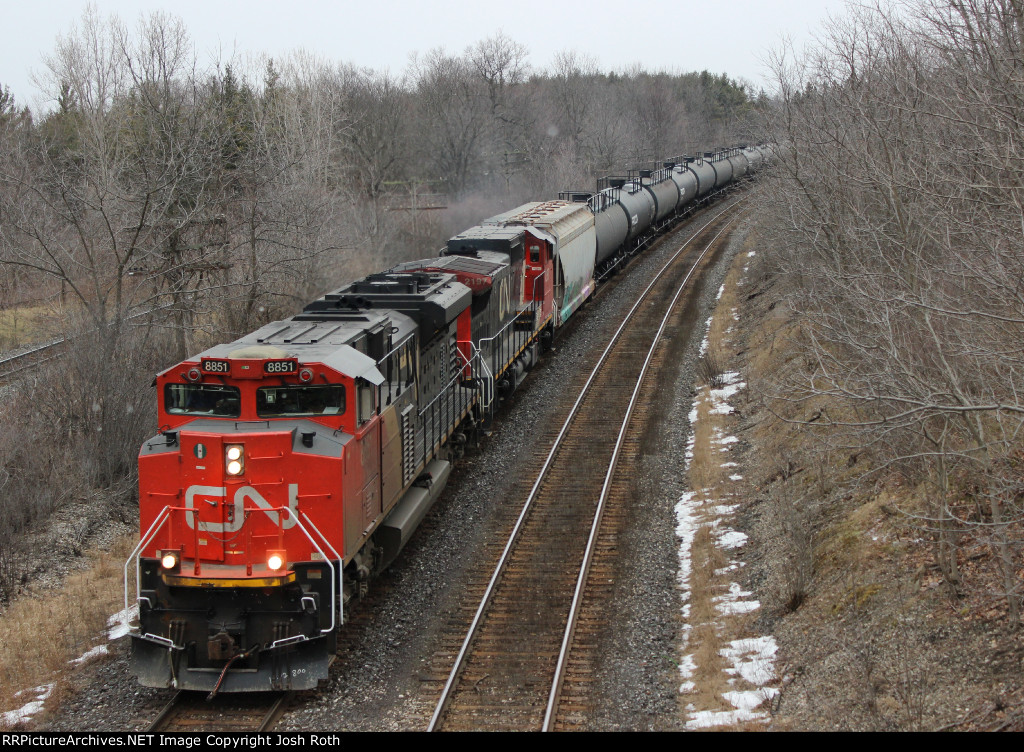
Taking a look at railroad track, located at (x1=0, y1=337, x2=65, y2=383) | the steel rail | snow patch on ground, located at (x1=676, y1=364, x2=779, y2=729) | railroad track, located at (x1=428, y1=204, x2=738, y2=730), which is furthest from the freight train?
railroad track, located at (x1=0, y1=337, x2=65, y2=383)

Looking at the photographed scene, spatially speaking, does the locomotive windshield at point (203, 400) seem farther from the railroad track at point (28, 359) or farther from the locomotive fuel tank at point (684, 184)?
the locomotive fuel tank at point (684, 184)

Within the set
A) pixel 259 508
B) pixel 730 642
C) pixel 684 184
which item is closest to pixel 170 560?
pixel 259 508

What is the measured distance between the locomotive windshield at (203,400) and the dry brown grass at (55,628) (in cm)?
343

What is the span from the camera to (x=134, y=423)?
742 inches

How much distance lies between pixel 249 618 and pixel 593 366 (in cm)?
1632

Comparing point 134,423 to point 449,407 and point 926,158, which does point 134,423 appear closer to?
point 449,407

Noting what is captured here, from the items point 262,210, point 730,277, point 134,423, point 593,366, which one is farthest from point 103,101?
point 730,277

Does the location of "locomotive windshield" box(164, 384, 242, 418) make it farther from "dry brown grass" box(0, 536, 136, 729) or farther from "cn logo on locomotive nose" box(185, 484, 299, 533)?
"dry brown grass" box(0, 536, 136, 729)

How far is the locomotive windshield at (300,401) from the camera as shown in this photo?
10516mm

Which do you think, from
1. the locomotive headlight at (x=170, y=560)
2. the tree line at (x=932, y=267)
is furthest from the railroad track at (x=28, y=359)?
the tree line at (x=932, y=267)

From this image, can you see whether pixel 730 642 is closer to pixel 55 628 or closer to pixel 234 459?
pixel 234 459

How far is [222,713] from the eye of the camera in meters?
10.1

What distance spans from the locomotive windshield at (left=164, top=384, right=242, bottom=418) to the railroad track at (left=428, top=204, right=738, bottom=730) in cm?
387

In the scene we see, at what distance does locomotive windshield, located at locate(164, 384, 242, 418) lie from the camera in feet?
34.4
